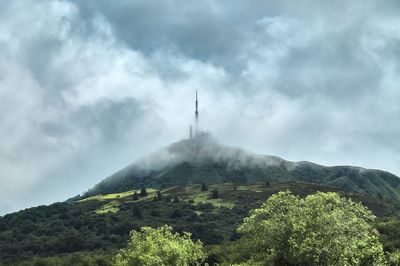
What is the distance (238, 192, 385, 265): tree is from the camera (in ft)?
146

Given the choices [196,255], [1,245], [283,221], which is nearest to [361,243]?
[283,221]

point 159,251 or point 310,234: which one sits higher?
point 310,234

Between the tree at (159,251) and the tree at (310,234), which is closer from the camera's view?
the tree at (310,234)

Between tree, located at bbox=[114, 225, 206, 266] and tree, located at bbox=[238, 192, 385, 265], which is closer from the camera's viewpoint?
tree, located at bbox=[238, 192, 385, 265]

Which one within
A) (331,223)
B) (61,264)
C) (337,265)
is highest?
(331,223)

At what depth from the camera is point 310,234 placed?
150 ft

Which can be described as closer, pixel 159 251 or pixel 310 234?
pixel 310 234

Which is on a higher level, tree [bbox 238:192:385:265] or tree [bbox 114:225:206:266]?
tree [bbox 238:192:385:265]

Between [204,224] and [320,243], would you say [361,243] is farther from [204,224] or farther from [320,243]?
[204,224]

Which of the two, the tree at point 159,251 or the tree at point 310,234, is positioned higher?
the tree at point 310,234

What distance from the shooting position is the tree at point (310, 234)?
44625 millimetres

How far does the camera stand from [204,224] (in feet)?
624

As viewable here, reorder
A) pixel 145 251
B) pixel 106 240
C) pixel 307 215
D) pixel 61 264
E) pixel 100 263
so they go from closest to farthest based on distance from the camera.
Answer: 1. pixel 307 215
2. pixel 145 251
3. pixel 100 263
4. pixel 61 264
5. pixel 106 240

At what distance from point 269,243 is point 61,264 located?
3462 inches
